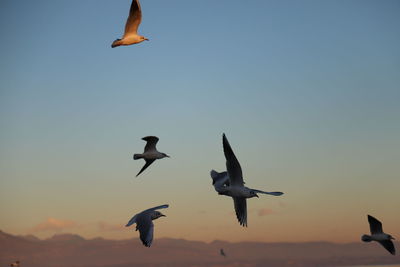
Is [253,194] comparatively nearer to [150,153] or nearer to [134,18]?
[150,153]

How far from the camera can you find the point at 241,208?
Result: 95.7 feet

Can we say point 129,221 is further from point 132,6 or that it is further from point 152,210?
point 132,6

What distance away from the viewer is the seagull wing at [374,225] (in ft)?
131

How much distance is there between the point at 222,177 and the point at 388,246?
12.9 metres

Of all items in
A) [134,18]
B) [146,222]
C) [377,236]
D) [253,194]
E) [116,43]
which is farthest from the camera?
[377,236]

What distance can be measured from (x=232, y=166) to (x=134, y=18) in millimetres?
11642

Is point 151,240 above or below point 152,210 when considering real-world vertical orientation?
below

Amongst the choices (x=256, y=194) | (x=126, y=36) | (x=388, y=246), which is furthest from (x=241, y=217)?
(x=388, y=246)

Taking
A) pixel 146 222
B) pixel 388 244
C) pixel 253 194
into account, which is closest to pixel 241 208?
pixel 253 194

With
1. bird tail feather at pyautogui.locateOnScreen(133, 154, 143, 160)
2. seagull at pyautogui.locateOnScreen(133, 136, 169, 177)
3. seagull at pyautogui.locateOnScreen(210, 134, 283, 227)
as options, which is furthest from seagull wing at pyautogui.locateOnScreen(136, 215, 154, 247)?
seagull at pyautogui.locateOnScreen(133, 136, 169, 177)

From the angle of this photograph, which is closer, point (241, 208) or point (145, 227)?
point (145, 227)

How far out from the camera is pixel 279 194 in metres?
28.9

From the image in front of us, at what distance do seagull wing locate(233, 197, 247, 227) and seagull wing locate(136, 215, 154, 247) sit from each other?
12.8 ft

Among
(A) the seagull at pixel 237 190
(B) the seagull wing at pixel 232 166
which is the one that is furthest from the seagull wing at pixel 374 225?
(B) the seagull wing at pixel 232 166
